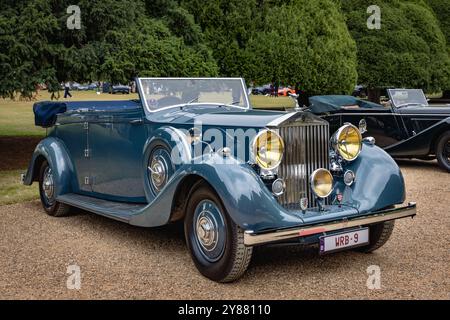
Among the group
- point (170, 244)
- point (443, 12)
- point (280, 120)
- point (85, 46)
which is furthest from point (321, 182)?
point (443, 12)

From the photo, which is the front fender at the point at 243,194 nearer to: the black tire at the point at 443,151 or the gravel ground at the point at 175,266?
the gravel ground at the point at 175,266

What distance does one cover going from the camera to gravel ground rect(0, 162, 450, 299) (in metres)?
4.04

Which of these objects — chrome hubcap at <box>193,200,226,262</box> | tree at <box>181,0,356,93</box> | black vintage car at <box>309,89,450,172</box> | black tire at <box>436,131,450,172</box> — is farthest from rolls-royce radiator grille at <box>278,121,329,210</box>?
tree at <box>181,0,356,93</box>

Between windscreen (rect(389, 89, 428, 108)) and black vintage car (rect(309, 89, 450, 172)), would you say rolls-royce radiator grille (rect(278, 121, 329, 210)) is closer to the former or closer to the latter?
black vintage car (rect(309, 89, 450, 172))

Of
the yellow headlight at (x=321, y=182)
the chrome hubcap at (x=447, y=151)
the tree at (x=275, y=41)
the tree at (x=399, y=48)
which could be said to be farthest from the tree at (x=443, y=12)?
the yellow headlight at (x=321, y=182)

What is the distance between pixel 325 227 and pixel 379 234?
1059mm

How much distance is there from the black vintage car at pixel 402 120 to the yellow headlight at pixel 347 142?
562 centimetres

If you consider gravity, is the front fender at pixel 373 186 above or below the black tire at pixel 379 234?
above

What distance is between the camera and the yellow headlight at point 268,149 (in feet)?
14.0

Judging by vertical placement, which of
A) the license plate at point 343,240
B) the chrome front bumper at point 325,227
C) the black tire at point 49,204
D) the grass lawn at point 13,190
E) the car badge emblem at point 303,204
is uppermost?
the car badge emblem at point 303,204

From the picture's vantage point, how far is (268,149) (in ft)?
14.1

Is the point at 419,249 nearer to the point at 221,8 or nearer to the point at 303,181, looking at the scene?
the point at 303,181

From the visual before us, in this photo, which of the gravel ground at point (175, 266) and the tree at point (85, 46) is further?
the tree at point (85, 46)
